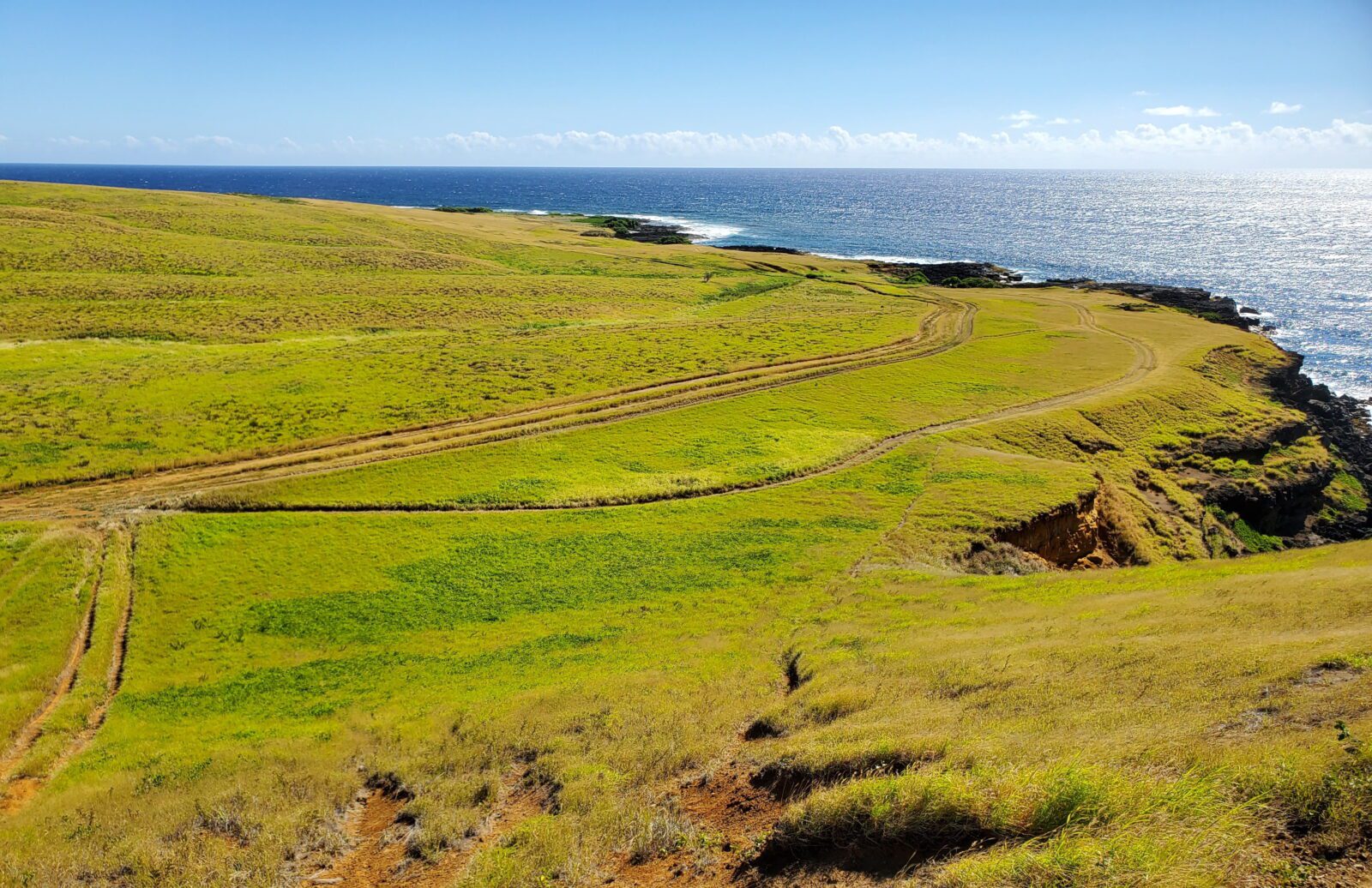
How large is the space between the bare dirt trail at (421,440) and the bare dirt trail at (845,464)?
160 inches

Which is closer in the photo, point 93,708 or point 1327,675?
point 1327,675

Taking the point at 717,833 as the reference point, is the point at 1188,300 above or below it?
above

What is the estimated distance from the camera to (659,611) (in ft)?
98.2

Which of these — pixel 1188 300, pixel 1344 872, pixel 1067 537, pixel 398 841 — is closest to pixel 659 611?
pixel 398 841

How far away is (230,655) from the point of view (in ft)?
87.8

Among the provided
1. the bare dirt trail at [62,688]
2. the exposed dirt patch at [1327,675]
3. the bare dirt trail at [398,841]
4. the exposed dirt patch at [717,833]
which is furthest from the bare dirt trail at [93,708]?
the exposed dirt patch at [1327,675]

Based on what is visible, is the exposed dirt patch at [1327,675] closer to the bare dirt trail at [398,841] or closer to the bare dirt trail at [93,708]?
the bare dirt trail at [398,841]

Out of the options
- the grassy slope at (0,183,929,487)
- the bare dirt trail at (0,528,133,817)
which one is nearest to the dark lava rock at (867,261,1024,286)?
the grassy slope at (0,183,929,487)

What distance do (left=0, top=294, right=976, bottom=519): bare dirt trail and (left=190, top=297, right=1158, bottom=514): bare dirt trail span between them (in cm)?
406

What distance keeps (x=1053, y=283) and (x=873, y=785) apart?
131 metres

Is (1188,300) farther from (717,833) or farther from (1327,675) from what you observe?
(717,833)

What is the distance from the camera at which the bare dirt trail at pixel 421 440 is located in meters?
36.9

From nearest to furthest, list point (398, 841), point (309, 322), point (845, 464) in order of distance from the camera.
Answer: point (398, 841) < point (845, 464) < point (309, 322)

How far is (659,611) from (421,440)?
25671 millimetres
